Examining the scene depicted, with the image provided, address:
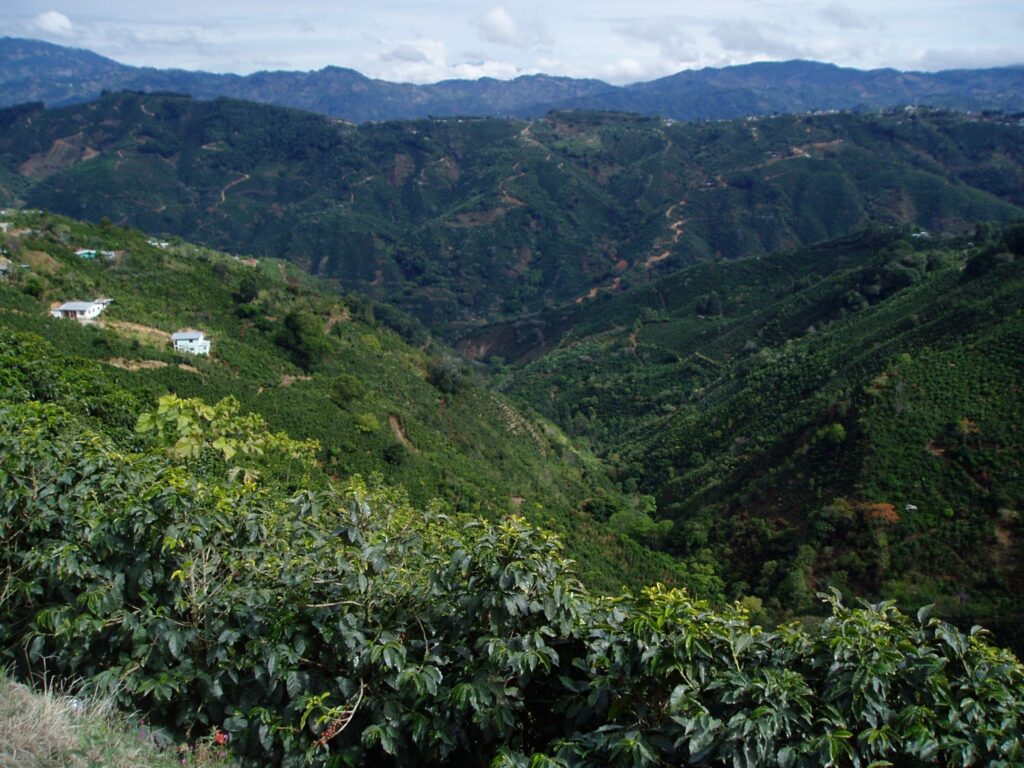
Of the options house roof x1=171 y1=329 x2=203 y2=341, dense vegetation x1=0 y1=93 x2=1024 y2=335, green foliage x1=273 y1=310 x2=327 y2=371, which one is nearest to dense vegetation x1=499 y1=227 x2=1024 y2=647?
green foliage x1=273 y1=310 x2=327 y2=371

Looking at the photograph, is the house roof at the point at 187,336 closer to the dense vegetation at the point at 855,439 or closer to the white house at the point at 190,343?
the white house at the point at 190,343

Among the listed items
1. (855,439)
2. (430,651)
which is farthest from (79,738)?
(855,439)

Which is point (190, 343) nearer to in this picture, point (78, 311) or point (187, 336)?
point (187, 336)

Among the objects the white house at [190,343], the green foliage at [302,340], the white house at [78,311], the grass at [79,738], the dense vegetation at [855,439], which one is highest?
the grass at [79,738]

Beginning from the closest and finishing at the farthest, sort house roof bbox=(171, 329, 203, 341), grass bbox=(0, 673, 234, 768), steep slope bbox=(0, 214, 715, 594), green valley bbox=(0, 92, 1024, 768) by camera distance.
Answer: grass bbox=(0, 673, 234, 768) < green valley bbox=(0, 92, 1024, 768) < steep slope bbox=(0, 214, 715, 594) < house roof bbox=(171, 329, 203, 341)

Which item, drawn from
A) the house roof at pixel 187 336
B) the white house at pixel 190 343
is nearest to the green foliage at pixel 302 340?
the white house at pixel 190 343

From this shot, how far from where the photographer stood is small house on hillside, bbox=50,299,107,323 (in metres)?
28.5

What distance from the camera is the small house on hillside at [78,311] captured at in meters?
28.5

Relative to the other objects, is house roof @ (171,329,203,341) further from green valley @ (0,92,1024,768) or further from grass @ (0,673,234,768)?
grass @ (0,673,234,768)

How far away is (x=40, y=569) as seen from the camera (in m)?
6.22

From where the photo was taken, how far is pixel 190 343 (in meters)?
29.2

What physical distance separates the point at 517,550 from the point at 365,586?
1280mm

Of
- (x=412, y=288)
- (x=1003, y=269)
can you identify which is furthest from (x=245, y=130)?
(x=1003, y=269)

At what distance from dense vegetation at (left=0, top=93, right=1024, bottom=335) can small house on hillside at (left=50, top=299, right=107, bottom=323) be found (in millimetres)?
79510
